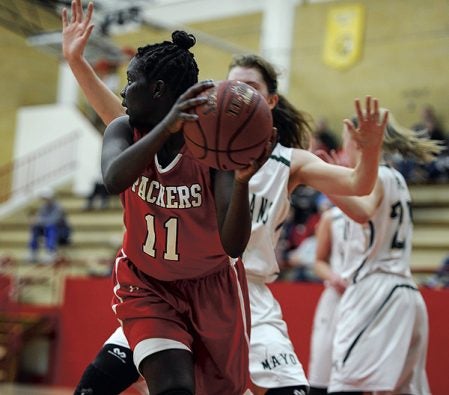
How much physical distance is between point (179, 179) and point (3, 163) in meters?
20.4

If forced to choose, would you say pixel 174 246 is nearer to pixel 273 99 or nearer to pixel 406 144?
pixel 273 99

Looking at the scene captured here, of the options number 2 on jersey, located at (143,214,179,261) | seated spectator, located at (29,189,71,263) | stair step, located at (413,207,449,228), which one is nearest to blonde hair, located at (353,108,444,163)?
number 2 on jersey, located at (143,214,179,261)

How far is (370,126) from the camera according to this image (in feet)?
12.8

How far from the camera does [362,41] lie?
17.5 meters

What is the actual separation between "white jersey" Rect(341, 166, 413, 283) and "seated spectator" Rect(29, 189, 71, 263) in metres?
13.1

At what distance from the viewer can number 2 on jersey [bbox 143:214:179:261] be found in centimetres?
322

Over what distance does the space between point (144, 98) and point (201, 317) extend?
87 cm

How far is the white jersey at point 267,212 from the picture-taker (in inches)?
166

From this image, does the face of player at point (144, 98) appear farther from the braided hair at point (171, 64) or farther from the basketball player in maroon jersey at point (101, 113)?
the basketball player in maroon jersey at point (101, 113)

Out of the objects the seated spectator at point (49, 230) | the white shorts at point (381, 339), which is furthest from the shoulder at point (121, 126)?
the seated spectator at point (49, 230)

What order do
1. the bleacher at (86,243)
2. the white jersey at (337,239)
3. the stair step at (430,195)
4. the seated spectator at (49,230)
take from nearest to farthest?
the white jersey at (337,239), the bleacher at (86,243), the stair step at (430,195), the seated spectator at (49,230)

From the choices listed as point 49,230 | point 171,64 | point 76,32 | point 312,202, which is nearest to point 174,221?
point 171,64

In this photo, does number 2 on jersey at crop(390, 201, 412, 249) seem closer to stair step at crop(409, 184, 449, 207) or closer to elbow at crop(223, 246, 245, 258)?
elbow at crop(223, 246, 245, 258)

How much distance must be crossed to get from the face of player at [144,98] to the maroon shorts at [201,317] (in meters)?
0.65
